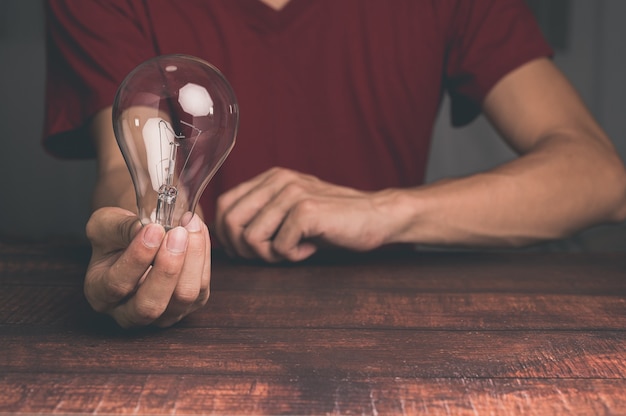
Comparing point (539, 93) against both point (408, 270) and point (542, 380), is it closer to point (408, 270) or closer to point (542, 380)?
point (408, 270)

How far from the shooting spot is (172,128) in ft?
2.01

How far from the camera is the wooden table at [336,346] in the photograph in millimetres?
488

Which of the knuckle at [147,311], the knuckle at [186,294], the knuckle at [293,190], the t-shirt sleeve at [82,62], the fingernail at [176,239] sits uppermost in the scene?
the t-shirt sleeve at [82,62]

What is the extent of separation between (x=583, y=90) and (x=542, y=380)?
207 centimetres

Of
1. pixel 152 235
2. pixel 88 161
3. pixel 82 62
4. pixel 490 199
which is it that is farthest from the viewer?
pixel 88 161

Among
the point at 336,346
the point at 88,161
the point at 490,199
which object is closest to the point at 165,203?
the point at 336,346

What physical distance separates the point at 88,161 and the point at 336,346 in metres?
1.96

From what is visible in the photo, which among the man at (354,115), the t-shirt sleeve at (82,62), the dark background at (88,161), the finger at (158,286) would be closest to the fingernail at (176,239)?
the finger at (158,286)

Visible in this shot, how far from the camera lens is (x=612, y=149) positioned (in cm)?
113

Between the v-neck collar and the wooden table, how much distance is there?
0.47 m

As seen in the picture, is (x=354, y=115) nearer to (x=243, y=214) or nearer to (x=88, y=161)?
(x=243, y=214)

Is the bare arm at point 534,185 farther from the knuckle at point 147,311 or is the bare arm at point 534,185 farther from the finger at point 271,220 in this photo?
the knuckle at point 147,311

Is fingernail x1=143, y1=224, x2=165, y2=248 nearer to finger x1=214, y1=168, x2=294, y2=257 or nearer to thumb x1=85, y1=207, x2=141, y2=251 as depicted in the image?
thumb x1=85, y1=207, x2=141, y2=251

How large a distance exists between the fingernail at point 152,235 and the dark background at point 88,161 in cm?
197
